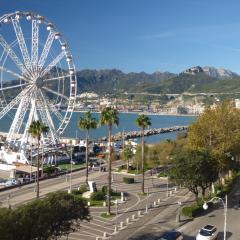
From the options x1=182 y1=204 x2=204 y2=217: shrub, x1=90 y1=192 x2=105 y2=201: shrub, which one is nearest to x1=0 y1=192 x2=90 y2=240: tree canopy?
x1=182 y1=204 x2=204 y2=217: shrub

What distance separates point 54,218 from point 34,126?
27.9 meters

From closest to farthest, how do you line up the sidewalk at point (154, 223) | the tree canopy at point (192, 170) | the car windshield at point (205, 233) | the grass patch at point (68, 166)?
the car windshield at point (205, 233) < the sidewalk at point (154, 223) < the tree canopy at point (192, 170) < the grass patch at point (68, 166)

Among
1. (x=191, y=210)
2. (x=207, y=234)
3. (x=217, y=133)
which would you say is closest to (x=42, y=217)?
(x=207, y=234)

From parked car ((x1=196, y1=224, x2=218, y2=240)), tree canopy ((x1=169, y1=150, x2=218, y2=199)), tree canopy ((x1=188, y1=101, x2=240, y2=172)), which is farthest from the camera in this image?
tree canopy ((x1=188, y1=101, x2=240, y2=172))

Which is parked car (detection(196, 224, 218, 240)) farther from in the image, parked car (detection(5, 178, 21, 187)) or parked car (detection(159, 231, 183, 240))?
parked car (detection(5, 178, 21, 187))

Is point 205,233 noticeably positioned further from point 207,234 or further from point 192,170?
point 192,170

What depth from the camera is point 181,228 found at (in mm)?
46062

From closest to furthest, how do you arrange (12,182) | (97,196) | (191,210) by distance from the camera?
(191,210) → (97,196) → (12,182)

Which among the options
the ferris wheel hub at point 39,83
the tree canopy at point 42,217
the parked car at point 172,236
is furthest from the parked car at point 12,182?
the parked car at point 172,236

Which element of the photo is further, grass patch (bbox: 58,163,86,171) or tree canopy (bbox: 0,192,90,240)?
grass patch (bbox: 58,163,86,171)

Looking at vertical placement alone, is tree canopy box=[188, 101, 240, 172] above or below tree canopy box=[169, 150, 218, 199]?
above

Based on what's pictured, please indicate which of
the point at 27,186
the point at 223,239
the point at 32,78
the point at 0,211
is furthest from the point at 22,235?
the point at 32,78

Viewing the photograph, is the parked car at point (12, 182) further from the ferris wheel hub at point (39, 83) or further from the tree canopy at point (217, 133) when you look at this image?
the tree canopy at point (217, 133)

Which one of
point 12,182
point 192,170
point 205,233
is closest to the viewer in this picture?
point 205,233
